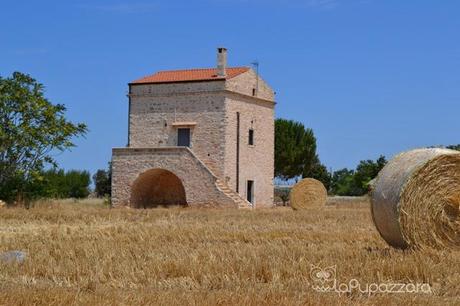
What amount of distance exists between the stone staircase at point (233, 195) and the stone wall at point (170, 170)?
7.8 inches

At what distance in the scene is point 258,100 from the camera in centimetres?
3747

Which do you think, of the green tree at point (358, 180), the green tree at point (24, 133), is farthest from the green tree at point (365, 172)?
the green tree at point (24, 133)

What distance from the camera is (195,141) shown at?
3509cm

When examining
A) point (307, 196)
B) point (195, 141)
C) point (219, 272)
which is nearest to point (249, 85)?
point (195, 141)

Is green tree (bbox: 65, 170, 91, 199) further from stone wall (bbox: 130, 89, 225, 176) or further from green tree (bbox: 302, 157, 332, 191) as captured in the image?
stone wall (bbox: 130, 89, 225, 176)

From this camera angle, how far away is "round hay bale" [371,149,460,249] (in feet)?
36.7

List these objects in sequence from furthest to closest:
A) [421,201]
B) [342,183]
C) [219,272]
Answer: [342,183] → [421,201] → [219,272]

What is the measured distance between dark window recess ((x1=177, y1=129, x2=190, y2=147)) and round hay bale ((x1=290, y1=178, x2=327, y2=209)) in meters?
5.78

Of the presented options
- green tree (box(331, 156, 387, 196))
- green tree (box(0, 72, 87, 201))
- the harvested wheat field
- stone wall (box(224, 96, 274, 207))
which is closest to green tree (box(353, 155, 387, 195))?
green tree (box(331, 156, 387, 196))

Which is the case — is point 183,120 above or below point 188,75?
below

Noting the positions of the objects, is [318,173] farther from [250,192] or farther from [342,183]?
[250,192]

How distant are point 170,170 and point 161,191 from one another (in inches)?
142

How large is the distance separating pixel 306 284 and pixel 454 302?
1552 millimetres

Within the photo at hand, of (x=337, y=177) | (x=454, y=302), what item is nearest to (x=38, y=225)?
(x=454, y=302)
